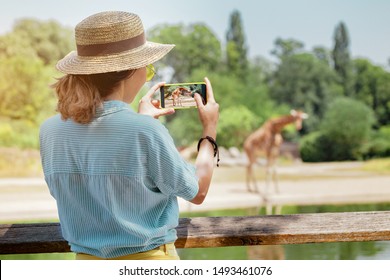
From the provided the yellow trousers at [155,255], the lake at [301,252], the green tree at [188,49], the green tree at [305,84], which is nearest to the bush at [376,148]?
the green tree at [305,84]

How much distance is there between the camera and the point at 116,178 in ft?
2.90

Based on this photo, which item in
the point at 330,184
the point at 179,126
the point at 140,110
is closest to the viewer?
the point at 140,110

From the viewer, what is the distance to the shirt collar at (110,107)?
89cm

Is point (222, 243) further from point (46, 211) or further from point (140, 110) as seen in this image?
point (46, 211)

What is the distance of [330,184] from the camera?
7.99 meters

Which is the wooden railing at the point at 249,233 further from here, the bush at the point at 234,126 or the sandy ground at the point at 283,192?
the bush at the point at 234,126

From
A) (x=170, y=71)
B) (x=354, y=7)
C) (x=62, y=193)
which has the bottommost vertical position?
(x=170, y=71)

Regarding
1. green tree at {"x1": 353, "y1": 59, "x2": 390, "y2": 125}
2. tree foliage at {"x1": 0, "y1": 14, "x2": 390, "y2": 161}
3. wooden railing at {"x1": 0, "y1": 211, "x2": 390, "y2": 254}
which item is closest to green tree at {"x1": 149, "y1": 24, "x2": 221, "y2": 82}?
tree foliage at {"x1": 0, "y1": 14, "x2": 390, "y2": 161}

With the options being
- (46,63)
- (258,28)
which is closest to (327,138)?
(258,28)

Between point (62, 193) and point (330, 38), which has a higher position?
→ point (62, 193)

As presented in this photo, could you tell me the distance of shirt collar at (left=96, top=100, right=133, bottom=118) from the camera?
2.92ft

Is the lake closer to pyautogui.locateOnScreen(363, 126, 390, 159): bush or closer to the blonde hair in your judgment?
the blonde hair

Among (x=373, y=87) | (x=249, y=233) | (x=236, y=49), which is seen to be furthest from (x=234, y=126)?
(x=249, y=233)

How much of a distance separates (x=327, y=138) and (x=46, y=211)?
3.84 m
